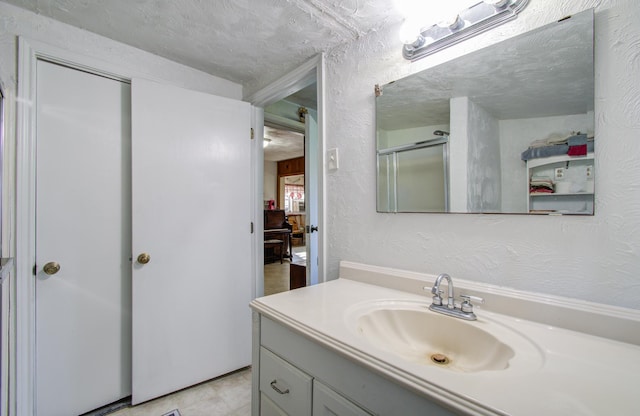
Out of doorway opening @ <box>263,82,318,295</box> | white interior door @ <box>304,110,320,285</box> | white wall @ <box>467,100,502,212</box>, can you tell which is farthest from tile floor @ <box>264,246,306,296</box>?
white wall @ <box>467,100,502,212</box>

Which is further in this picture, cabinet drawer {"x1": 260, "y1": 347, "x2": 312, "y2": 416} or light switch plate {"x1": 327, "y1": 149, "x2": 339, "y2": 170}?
light switch plate {"x1": 327, "y1": 149, "x2": 339, "y2": 170}

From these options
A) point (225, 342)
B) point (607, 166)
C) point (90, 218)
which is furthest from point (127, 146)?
point (607, 166)

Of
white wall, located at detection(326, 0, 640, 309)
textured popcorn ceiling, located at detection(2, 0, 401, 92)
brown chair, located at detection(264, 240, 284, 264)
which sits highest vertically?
textured popcorn ceiling, located at detection(2, 0, 401, 92)

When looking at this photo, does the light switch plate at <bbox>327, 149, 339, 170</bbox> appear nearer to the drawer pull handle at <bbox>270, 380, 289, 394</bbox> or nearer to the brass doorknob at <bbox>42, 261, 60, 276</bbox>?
the drawer pull handle at <bbox>270, 380, 289, 394</bbox>

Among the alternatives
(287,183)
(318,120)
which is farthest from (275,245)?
(318,120)

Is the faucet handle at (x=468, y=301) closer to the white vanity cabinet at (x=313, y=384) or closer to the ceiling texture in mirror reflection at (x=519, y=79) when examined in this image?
the white vanity cabinet at (x=313, y=384)

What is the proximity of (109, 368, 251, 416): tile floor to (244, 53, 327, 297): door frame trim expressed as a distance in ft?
1.92

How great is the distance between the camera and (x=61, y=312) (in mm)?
1377

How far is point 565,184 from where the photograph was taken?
80cm

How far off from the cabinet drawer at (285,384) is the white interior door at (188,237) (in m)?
0.92

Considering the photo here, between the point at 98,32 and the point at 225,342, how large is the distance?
192 centimetres

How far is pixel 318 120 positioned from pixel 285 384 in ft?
4.05

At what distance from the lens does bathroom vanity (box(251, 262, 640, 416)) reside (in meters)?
0.52

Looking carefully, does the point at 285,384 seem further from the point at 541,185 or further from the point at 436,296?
the point at 541,185
